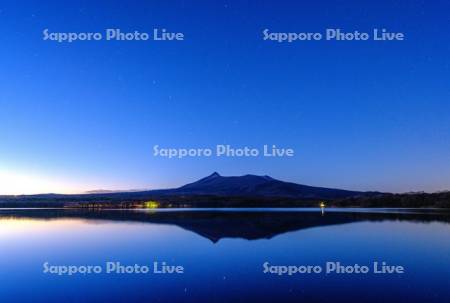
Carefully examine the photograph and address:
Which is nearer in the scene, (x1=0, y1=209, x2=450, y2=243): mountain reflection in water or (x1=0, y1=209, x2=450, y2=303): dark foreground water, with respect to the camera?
(x1=0, y1=209, x2=450, y2=303): dark foreground water

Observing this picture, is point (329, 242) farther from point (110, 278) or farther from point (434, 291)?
point (110, 278)

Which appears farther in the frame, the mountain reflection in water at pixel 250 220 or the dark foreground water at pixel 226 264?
the mountain reflection in water at pixel 250 220

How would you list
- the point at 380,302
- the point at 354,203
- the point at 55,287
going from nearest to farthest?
1. the point at 380,302
2. the point at 55,287
3. the point at 354,203

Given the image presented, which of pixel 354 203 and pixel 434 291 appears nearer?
pixel 434 291

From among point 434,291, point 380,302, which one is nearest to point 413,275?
point 434,291

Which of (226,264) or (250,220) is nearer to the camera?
(226,264)

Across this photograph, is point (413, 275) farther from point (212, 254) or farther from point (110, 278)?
point (110, 278)

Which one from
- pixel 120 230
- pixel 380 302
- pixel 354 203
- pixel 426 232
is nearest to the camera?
pixel 380 302
